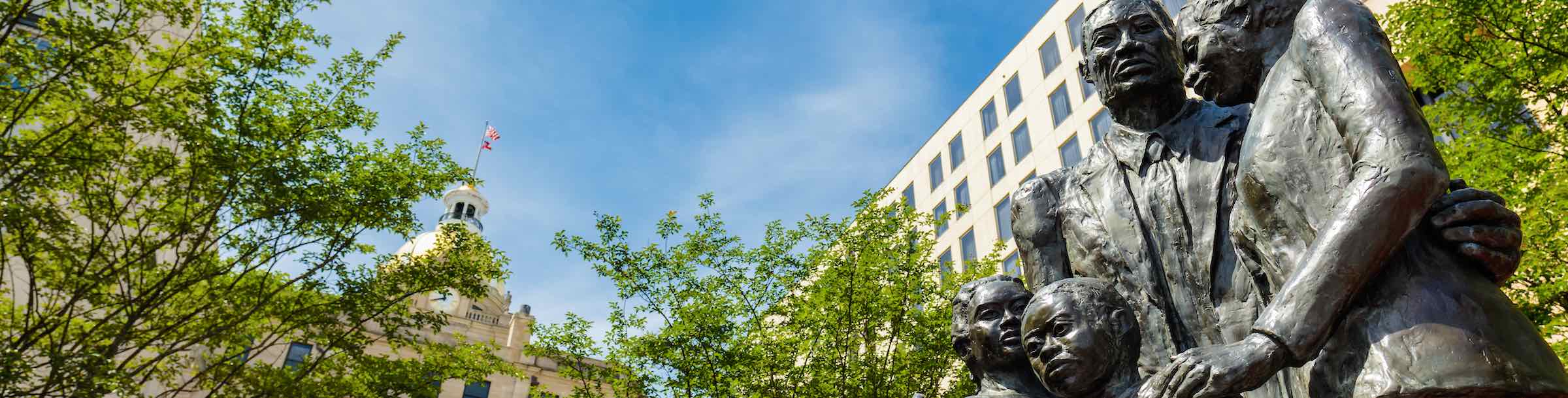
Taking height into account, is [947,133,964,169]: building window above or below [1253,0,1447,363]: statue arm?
above

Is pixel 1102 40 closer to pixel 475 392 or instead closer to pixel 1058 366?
pixel 1058 366

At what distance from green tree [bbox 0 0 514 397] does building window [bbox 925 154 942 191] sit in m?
24.4

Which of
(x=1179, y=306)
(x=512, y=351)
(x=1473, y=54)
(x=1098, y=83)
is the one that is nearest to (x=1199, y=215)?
(x=1179, y=306)

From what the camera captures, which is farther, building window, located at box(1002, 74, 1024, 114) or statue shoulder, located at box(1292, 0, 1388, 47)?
building window, located at box(1002, 74, 1024, 114)

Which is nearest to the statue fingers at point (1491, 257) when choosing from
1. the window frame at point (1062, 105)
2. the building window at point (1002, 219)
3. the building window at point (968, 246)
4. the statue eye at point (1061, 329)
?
the statue eye at point (1061, 329)

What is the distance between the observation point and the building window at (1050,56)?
31016mm

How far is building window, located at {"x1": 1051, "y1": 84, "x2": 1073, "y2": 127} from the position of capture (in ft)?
98.8

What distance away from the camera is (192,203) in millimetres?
12234

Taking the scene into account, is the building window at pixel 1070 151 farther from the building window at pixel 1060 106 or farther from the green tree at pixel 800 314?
the green tree at pixel 800 314

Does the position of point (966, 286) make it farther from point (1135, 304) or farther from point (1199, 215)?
point (1199, 215)

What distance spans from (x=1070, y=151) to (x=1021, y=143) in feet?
8.90

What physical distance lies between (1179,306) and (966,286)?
0.65 metres

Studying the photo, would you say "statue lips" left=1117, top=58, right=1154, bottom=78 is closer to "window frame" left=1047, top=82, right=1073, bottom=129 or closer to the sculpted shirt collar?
the sculpted shirt collar

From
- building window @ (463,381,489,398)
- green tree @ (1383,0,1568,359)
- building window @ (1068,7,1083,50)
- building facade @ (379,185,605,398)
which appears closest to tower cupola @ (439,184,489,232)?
building facade @ (379,185,605,398)
